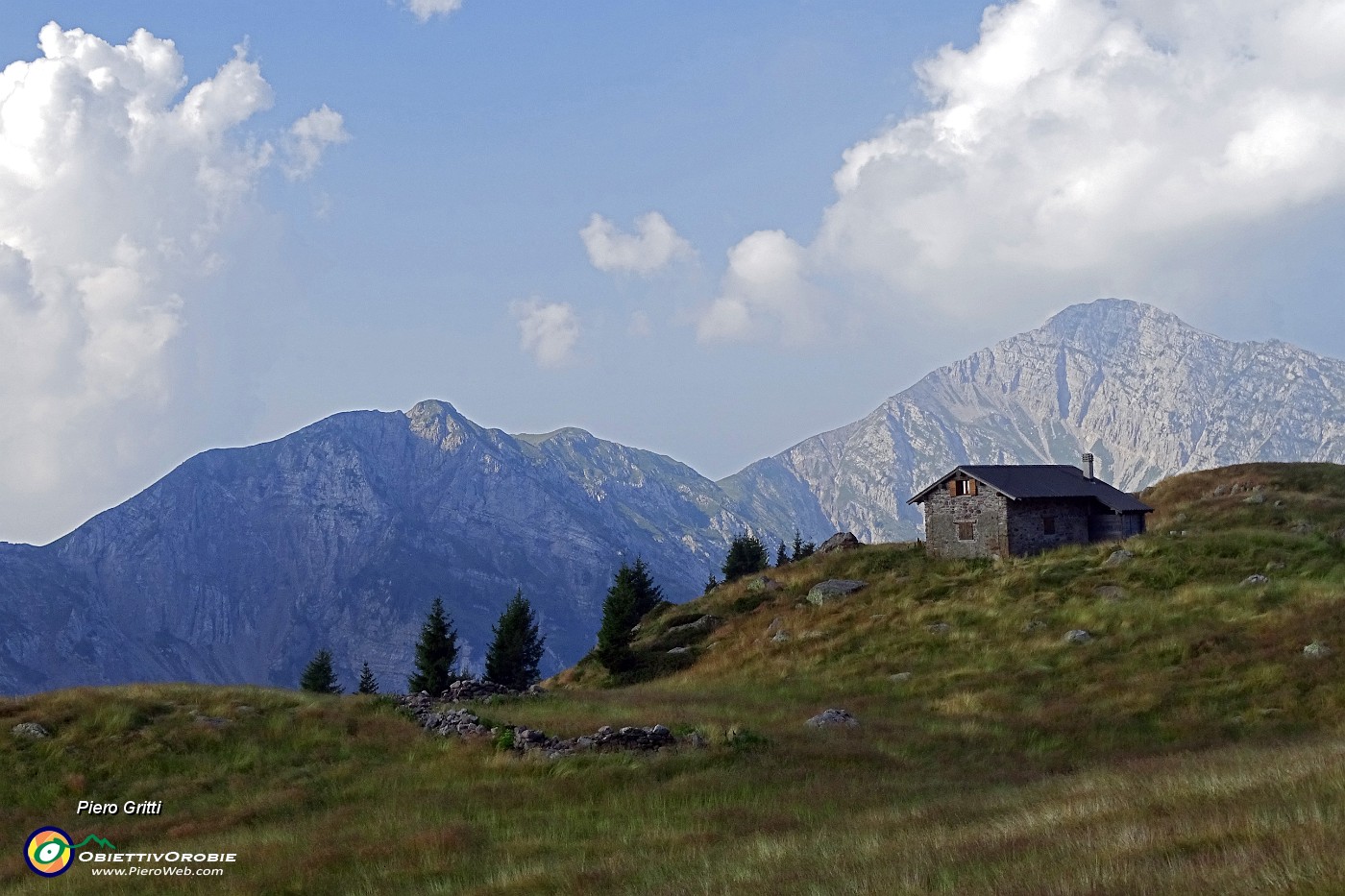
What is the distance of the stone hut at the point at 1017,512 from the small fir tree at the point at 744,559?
115 feet

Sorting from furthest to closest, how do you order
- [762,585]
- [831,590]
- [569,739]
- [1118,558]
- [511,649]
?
[511,649]
[762,585]
[831,590]
[1118,558]
[569,739]

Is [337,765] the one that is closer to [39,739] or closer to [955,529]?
[39,739]

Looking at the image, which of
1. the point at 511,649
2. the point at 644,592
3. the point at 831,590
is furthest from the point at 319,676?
the point at 831,590

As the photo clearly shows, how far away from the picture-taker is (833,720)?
90.2ft

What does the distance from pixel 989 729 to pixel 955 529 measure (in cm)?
3851

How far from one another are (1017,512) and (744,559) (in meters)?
43.3

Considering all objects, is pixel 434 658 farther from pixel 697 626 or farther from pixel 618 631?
pixel 697 626

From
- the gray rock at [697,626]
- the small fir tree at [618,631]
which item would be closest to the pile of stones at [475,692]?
the small fir tree at [618,631]

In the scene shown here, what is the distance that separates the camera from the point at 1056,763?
2270 centimetres

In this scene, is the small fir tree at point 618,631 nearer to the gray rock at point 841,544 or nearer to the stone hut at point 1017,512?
the gray rock at point 841,544

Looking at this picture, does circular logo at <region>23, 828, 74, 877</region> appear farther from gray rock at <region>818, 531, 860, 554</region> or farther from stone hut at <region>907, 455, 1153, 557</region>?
gray rock at <region>818, 531, 860, 554</region>

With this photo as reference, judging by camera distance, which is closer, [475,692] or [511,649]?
[475,692]

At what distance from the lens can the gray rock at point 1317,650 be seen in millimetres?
30141

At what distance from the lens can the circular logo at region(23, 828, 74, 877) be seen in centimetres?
1609
